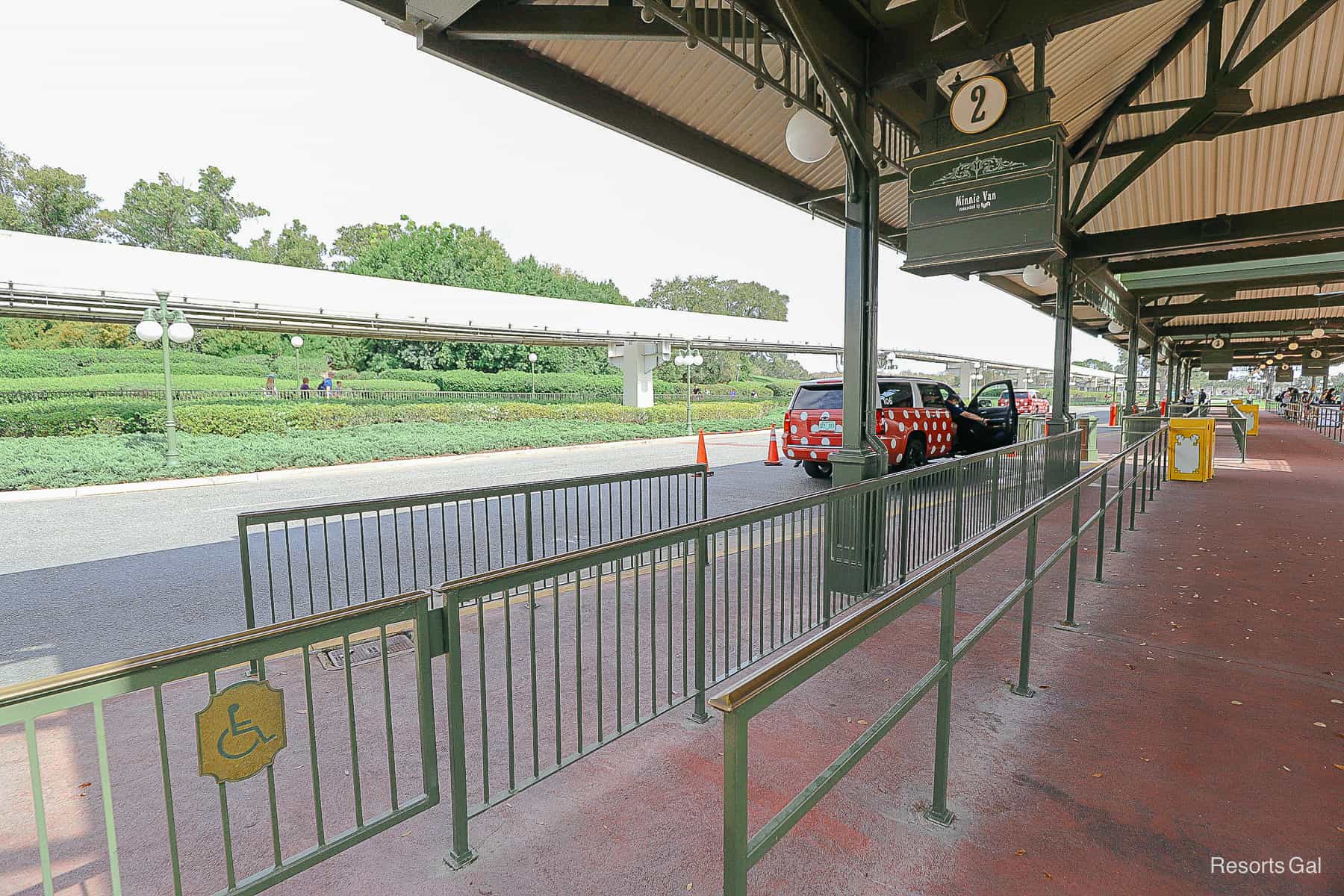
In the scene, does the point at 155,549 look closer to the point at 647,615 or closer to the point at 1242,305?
the point at 647,615

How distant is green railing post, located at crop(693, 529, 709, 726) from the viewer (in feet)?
10.8

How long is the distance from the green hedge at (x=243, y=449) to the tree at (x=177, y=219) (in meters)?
44.0

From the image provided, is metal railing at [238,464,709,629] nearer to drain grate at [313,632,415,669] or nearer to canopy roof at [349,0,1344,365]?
drain grate at [313,632,415,669]

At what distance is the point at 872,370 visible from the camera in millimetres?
5590

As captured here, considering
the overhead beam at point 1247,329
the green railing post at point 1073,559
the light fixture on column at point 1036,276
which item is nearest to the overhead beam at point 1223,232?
the light fixture on column at point 1036,276

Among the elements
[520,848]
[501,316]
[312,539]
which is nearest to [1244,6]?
[520,848]

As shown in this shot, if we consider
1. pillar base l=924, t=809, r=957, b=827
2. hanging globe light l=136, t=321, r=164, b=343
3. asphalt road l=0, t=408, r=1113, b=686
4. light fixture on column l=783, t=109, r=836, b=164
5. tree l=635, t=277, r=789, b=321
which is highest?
tree l=635, t=277, r=789, b=321

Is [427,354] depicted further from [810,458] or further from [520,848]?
[520,848]

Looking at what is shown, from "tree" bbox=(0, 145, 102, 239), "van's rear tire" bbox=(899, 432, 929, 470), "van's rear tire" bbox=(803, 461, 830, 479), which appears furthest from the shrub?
"tree" bbox=(0, 145, 102, 239)

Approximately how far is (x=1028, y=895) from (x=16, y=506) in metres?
14.0

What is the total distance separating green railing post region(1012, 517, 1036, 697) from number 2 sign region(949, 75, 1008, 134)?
3.52 meters

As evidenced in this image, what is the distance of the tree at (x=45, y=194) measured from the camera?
148ft

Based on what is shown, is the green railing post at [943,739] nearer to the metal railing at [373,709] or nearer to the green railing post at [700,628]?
the metal railing at [373,709]

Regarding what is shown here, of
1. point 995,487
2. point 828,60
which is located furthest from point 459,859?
point 995,487
